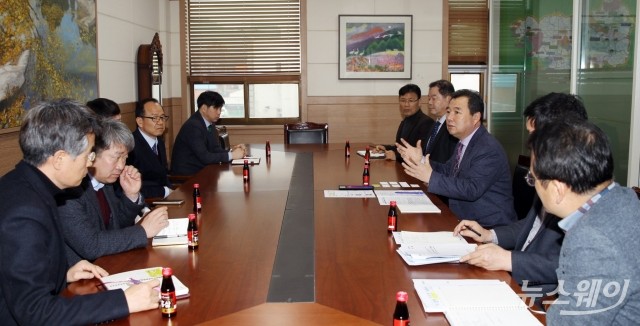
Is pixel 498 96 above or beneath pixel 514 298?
above

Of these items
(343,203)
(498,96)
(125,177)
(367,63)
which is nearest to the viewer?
(125,177)

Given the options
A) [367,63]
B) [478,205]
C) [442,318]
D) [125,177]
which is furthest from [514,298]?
[367,63]

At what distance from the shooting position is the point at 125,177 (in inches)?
131

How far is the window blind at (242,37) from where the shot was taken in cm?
823

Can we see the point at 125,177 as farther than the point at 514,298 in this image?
Yes

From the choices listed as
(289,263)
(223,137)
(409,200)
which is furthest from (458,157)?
(223,137)

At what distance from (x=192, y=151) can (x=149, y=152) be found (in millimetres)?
1039

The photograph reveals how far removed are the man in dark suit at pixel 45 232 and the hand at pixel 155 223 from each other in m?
0.63

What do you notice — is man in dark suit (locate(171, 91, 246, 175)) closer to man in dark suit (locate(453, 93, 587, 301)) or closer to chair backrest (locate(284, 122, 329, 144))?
chair backrest (locate(284, 122, 329, 144))

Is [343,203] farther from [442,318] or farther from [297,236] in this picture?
[442,318]

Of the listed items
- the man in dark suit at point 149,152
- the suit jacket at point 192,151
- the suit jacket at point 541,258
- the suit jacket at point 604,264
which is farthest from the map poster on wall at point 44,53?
the suit jacket at point 604,264

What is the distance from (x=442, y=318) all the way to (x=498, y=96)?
587cm

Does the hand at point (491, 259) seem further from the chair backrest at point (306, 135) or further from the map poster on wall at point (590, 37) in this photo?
the chair backrest at point (306, 135)

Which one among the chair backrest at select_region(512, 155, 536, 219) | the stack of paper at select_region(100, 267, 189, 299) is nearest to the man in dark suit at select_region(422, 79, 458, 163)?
the chair backrest at select_region(512, 155, 536, 219)
